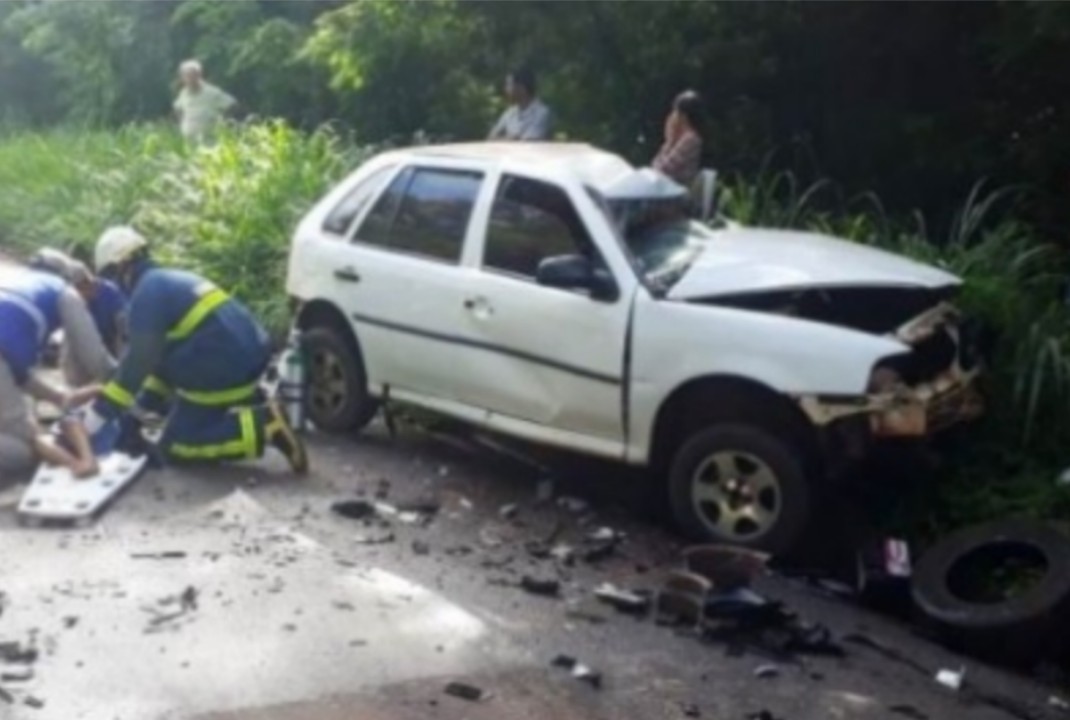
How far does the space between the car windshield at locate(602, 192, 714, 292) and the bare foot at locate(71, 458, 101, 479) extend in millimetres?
2939

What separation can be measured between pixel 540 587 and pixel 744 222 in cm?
431

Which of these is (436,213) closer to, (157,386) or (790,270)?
(157,386)

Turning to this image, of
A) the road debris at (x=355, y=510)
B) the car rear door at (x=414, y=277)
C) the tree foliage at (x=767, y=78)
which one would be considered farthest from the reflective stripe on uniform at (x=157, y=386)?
the tree foliage at (x=767, y=78)

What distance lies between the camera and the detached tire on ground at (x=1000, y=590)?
7090 mm

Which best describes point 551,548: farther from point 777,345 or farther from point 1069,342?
point 1069,342

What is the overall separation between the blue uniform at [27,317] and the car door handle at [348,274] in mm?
1510

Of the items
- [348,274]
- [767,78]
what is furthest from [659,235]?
[767,78]

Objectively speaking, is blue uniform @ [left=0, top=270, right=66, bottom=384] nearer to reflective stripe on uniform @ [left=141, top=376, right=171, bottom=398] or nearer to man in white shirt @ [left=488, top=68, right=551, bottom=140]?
reflective stripe on uniform @ [left=141, top=376, right=171, bottom=398]

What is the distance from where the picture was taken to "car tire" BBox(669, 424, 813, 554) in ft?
24.9

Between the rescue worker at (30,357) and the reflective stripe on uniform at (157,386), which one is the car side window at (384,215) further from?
the rescue worker at (30,357)

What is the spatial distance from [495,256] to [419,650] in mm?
2746

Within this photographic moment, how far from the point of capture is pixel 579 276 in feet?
26.0

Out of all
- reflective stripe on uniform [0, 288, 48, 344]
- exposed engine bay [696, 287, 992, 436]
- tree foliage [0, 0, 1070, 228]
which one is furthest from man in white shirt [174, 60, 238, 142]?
exposed engine bay [696, 287, 992, 436]

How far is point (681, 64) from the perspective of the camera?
14.0 m
